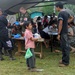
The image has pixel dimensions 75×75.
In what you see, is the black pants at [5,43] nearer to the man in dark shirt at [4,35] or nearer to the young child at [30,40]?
the man in dark shirt at [4,35]

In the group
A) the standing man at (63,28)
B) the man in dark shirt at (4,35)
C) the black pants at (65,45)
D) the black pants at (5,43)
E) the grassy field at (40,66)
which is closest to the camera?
the grassy field at (40,66)

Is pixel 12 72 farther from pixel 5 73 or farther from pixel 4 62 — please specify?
pixel 4 62

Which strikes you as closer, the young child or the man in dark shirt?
the young child

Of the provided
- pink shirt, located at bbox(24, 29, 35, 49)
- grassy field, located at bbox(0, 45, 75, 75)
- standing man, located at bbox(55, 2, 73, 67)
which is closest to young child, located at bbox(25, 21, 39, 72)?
pink shirt, located at bbox(24, 29, 35, 49)

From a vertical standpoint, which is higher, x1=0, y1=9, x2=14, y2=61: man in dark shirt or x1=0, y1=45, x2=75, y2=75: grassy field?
x1=0, y1=9, x2=14, y2=61: man in dark shirt

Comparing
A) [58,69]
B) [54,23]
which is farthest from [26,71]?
[54,23]

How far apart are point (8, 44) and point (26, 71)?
2.08 metres

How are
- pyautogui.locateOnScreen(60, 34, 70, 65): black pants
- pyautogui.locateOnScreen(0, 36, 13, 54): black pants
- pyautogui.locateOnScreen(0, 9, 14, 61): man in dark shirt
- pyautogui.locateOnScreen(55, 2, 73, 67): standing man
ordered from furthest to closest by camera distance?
pyautogui.locateOnScreen(0, 36, 13, 54): black pants < pyautogui.locateOnScreen(0, 9, 14, 61): man in dark shirt < pyautogui.locateOnScreen(60, 34, 70, 65): black pants < pyautogui.locateOnScreen(55, 2, 73, 67): standing man

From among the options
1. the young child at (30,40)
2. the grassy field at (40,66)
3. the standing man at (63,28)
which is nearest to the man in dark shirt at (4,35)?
the grassy field at (40,66)

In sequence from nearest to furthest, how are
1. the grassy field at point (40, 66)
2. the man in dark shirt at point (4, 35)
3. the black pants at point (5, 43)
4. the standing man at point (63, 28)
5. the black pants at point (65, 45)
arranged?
the grassy field at point (40, 66) → the standing man at point (63, 28) → the black pants at point (65, 45) → the man in dark shirt at point (4, 35) → the black pants at point (5, 43)

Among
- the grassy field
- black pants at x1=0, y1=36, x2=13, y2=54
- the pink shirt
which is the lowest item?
the grassy field

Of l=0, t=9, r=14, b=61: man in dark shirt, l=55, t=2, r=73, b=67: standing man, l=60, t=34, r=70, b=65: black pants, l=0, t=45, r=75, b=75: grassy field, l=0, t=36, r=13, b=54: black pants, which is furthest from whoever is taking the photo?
l=0, t=36, r=13, b=54: black pants

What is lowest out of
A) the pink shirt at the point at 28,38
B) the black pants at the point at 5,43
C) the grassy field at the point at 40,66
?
the grassy field at the point at 40,66

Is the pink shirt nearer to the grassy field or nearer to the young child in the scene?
the young child
